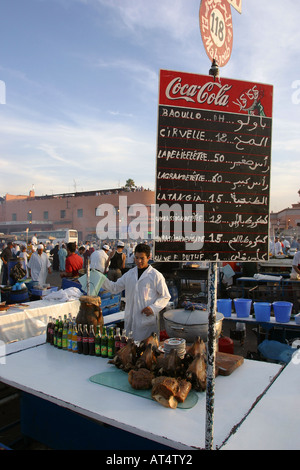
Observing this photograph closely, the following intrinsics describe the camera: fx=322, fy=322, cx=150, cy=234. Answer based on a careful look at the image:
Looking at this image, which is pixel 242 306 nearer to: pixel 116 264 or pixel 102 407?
pixel 102 407

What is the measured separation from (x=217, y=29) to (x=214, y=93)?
1.49 ft

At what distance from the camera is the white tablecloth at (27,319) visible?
15.8 ft

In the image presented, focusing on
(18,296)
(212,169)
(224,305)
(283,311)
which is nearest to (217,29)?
(212,169)

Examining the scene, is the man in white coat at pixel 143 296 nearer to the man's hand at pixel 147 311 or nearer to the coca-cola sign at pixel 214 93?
the man's hand at pixel 147 311

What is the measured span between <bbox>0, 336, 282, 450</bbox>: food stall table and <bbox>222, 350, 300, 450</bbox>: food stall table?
0.20 feet

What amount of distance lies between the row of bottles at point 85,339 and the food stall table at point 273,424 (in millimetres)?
1260

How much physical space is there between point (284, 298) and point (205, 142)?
578 cm

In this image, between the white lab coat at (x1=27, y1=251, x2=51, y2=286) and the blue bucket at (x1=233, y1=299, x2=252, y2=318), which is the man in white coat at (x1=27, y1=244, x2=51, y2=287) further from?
the blue bucket at (x1=233, y1=299, x2=252, y2=318)

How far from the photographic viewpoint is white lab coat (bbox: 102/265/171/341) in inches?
143

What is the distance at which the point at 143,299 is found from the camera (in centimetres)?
371

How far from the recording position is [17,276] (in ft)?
25.7

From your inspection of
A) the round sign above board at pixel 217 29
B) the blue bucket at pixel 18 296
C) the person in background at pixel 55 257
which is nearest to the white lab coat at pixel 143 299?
the round sign above board at pixel 217 29

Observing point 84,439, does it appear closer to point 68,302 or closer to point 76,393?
point 76,393

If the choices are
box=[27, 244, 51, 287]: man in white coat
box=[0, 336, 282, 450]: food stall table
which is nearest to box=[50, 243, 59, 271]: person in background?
box=[27, 244, 51, 287]: man in white coat
